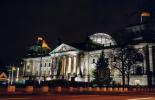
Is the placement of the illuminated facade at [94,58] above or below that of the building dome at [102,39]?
below

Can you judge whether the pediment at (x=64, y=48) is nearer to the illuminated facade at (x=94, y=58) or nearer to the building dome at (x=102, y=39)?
the illuminated facade at (x=94, y=58)

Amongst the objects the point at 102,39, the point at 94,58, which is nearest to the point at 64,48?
the point at 94,58

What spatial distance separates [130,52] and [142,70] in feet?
41.4

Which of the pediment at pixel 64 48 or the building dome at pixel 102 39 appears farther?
the building dome at pixel 102 39

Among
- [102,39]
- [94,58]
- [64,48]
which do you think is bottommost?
[94,58]

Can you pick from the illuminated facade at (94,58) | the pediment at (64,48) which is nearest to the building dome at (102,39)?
the illuminated facade at (94,58)

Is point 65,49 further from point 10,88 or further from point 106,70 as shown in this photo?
point 10,88

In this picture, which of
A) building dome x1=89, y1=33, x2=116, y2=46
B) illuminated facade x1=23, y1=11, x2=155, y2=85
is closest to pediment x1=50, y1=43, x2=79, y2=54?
illuminated facade x1=23, y1=11, x2=155, y2=85

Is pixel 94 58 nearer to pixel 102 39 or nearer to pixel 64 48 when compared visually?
pixel 102 39

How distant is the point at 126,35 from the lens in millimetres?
104500

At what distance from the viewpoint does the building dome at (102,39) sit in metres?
121

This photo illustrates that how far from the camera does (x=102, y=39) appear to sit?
123562mm

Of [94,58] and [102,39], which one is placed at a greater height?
[102,39]

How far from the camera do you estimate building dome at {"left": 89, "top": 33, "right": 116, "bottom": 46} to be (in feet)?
398
